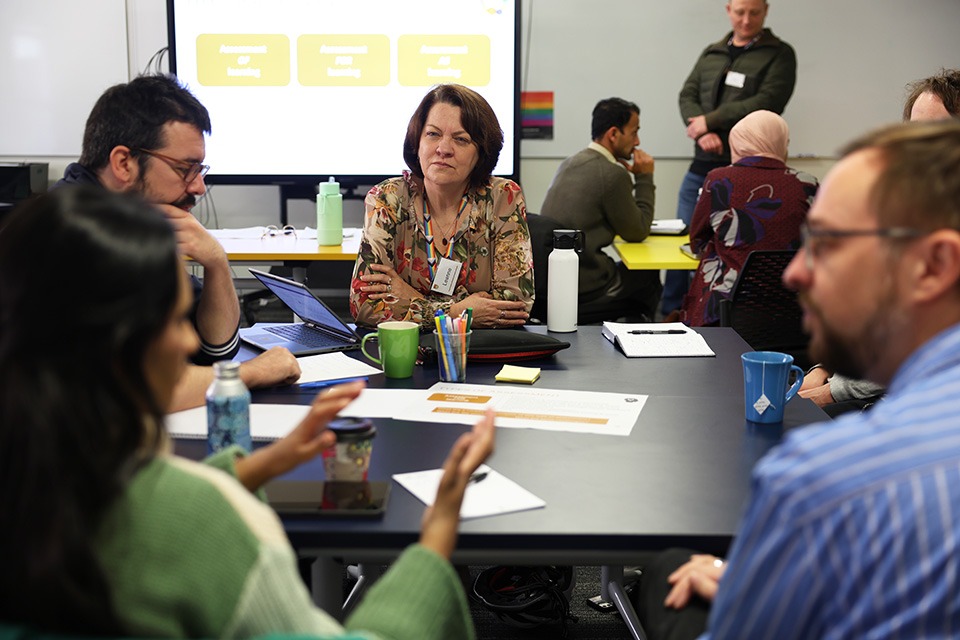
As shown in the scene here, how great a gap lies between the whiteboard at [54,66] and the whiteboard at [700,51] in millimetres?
2597

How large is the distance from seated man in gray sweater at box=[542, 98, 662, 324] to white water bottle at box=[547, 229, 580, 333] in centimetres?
173

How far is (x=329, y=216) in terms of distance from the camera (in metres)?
4.04

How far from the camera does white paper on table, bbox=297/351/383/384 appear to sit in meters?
2.05

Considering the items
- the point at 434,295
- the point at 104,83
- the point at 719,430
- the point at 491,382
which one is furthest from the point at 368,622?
the point at 104,83

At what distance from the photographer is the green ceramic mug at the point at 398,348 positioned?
2.06 meters

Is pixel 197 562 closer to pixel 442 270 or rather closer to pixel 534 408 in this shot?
pixel 534 408

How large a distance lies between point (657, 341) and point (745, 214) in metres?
1.43

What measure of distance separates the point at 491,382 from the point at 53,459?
1298 millimetres

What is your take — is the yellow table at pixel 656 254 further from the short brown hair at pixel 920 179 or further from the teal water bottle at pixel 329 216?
the short brown hair at pixel 920 179

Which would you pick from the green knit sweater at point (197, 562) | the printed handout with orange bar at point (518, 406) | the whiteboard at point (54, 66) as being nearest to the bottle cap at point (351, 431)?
the printed handout with orange bar at point (518, 406)

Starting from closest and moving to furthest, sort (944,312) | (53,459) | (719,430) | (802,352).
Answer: (53,459)
(944,312)
(719,430)
(802,352)

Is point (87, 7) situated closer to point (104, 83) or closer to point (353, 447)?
point (104, 83)

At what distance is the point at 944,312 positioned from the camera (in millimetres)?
969

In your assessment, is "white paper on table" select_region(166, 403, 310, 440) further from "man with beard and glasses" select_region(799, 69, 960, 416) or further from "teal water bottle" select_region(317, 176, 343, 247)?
"teal water bottle" select_region(317, 176, 343, 247)
